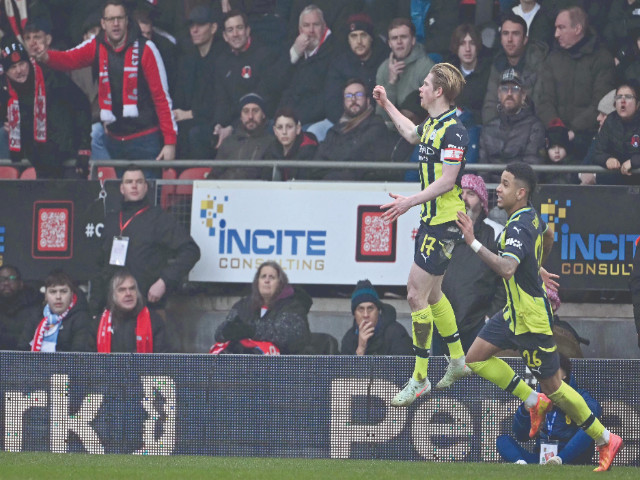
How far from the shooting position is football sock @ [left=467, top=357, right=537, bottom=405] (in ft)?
30.1


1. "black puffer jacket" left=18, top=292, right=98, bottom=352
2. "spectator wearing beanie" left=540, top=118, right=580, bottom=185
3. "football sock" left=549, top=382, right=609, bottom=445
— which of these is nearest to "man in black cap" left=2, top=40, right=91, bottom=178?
"black puffer jacket" left=18, top=292, right=98, bottom=352

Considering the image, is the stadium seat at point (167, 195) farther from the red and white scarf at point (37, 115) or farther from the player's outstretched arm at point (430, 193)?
the player's outstretched arm at point (430, 193)

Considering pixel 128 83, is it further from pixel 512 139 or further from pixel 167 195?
pixel 512 139

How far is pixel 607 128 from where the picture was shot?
12.1 m

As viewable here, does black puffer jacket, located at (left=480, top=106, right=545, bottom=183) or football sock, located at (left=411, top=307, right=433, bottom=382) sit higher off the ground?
black puffer jacket, located at (left=480, top=106, right=545, bottom=183)

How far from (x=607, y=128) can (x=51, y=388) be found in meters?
5.64

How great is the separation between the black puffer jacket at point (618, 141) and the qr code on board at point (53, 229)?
545 cm

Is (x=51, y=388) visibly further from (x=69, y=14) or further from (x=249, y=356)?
(x=69, y=14)

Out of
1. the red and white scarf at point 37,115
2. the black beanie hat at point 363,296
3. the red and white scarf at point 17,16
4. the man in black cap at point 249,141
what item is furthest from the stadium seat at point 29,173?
the black beanie hat at point 363,296

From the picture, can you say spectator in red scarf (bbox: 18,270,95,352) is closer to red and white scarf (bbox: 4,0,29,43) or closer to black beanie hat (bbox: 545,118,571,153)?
red and white scarf (bbox: 4,0,29,43)

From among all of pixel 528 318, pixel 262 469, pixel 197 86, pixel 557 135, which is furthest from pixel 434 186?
pixel 197 86

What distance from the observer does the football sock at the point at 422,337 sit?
30.0 feet

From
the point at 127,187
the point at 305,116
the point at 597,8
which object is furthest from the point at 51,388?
the point at 597,8

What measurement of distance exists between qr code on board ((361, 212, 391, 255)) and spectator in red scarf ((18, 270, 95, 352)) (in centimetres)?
276
